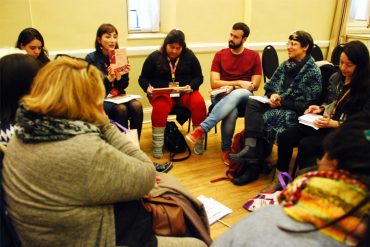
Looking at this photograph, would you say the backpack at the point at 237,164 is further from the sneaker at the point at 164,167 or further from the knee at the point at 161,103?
the knee at the point at 161,103

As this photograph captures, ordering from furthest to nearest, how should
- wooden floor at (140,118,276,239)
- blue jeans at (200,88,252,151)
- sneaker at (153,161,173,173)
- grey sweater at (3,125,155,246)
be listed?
blue jeans at (200,88,252,151), sneaker at (153,161,173,173), wooden floor at (140,118,276,239), grey sweater at (3,125,155,246)

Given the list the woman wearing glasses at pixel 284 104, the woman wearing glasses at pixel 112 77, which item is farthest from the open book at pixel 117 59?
the woman wearing glasses at pixel 284 104

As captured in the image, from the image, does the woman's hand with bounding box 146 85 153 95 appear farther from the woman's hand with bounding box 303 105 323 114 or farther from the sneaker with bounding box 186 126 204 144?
the woman's hand with bounding box 303 105 323 114

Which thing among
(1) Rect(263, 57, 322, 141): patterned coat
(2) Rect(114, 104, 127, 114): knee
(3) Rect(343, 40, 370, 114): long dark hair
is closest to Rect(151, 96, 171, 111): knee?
(2) Rect(114, 104, 127, 114): knee

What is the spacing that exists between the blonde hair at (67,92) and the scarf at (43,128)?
0.03 m

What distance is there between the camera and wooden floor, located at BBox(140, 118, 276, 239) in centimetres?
236

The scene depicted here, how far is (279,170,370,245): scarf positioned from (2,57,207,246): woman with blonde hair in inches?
22.2

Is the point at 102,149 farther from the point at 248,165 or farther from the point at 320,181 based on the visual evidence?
the point at 248,165

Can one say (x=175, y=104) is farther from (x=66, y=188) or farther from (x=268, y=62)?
(x=66, y=188)

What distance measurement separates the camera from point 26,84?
1334 millimetres

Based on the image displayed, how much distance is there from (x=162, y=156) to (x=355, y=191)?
2505 millimetres

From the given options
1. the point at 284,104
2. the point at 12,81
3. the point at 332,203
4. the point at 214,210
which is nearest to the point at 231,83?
the point at 284,104

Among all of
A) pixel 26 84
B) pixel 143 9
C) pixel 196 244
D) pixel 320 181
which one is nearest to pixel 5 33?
pixel 143 9

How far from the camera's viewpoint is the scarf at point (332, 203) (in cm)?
75
